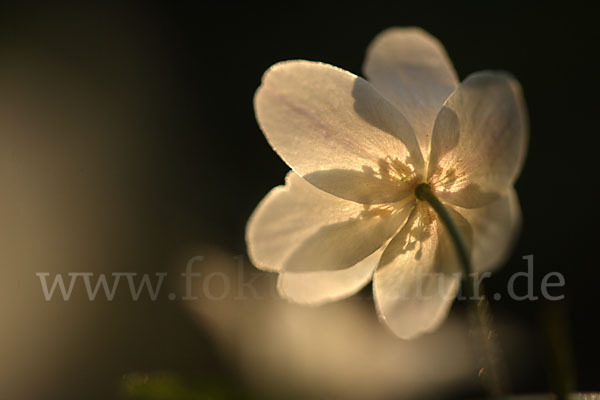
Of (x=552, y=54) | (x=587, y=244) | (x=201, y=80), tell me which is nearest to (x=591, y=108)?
(x=552, y=54)

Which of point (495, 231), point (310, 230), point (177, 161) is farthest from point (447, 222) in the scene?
point (177, 161)

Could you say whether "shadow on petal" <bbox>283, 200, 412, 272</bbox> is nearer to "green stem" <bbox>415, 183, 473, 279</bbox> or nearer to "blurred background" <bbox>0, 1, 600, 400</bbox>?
"green stem" <bbox>415, 183, 473, 279</bbox>

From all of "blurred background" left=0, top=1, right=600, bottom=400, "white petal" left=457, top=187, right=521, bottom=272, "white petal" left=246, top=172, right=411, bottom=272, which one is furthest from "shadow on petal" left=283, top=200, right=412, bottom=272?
"blurred background" left=0, top=1, right=600, bottom=400

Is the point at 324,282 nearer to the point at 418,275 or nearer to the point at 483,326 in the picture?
the point at 418,275

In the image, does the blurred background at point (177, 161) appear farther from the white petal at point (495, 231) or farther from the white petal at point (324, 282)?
the white petal at point (495, 231)

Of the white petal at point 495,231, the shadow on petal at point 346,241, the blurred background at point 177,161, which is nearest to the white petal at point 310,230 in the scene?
the shadow on petal at point 346,241
